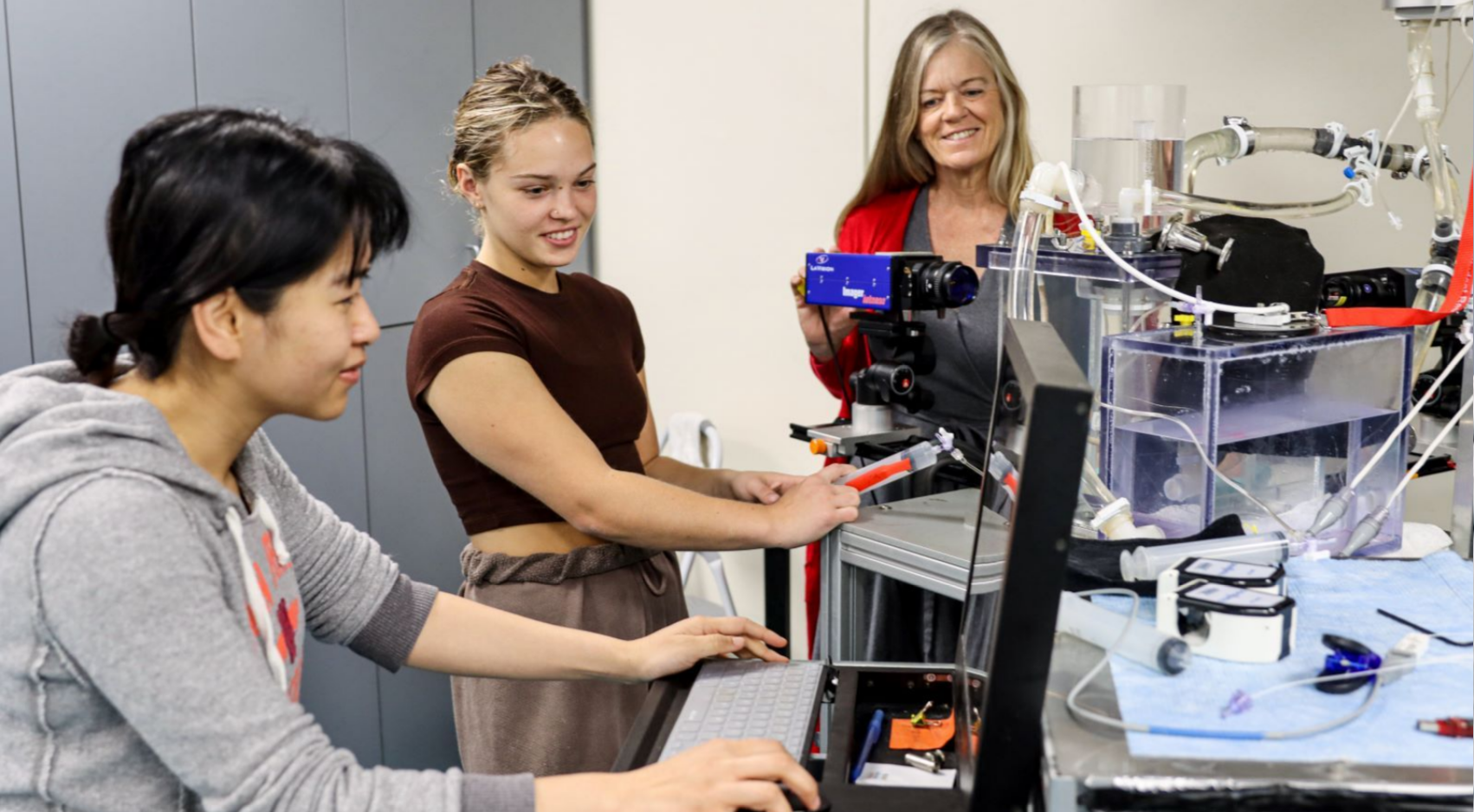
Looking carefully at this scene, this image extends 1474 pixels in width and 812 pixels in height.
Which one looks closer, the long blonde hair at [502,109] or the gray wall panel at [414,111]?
the long blonde hair at [502,109]

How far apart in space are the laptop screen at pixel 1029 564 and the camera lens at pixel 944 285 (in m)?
0.92

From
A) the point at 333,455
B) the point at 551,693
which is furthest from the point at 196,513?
the point at 333,455

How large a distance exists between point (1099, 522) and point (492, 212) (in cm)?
87

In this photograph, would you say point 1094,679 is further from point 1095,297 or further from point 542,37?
point 542,37

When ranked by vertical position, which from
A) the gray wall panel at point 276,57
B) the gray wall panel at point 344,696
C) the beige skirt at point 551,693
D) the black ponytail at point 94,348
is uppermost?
the gray wall panel at point 276,57

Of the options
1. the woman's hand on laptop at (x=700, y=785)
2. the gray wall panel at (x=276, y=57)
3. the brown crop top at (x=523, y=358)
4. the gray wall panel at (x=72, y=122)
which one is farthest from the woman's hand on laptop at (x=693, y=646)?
the gray wall panel at (x=276, y=57)

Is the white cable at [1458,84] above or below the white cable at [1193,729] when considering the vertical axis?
above

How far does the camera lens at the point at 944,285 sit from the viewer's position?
184cm

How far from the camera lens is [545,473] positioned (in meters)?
1.62

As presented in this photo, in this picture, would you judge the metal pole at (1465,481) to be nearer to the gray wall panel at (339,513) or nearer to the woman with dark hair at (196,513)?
the woman with dark hair at (196,513)

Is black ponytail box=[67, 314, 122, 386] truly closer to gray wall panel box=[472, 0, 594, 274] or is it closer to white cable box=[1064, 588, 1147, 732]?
white cable box=[1064, 588, 1147, 732]

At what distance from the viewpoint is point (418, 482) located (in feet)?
10.1

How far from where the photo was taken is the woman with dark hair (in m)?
0.86

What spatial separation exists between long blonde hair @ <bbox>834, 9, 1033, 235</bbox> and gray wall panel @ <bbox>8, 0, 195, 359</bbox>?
55.5 inches
